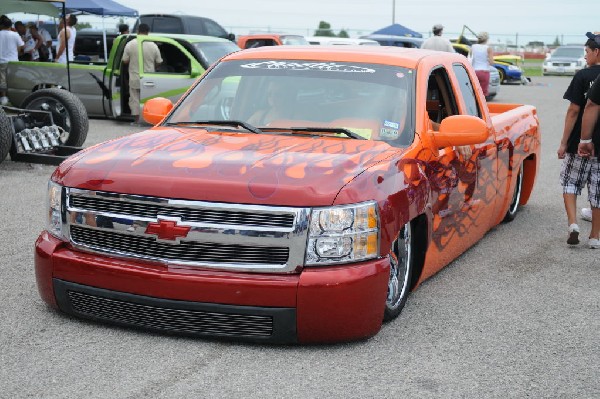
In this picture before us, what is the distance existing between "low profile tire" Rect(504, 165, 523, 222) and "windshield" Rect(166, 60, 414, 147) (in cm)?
288

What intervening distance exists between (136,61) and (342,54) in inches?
380

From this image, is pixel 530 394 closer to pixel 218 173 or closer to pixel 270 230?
pixel 270 230

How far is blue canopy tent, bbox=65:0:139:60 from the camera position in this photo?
21.5m

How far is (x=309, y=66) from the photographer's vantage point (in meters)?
5.96

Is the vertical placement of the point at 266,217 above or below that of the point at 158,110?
below

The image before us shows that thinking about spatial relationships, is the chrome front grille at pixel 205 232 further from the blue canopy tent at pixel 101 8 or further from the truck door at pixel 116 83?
the blue canopy tent at pixel 101 8

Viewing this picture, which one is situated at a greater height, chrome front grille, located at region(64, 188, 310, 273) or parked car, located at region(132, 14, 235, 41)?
parked car, located at region(132, 14, 235, 41)

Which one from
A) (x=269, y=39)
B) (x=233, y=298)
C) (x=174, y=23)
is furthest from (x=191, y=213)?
(x=269, y=39)

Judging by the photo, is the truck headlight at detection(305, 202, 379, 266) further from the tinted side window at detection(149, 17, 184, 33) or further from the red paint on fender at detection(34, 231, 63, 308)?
the tinted side window at detection(149, 17, 184, 33)

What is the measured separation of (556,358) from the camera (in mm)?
4652

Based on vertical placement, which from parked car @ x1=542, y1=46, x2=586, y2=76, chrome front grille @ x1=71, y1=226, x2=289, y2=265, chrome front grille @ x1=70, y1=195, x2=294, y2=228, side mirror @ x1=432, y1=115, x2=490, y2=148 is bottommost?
parked car @ x1=542, y1=46, x2=586, y2=76

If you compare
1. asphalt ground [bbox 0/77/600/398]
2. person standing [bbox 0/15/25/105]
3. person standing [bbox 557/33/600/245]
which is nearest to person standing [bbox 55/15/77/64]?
person standing [bbox 0/15/25/105]

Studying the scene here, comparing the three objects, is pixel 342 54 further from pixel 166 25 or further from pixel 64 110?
pixel 166 25

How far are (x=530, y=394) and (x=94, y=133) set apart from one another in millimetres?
11635
